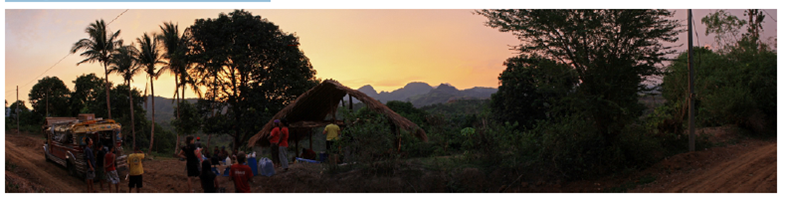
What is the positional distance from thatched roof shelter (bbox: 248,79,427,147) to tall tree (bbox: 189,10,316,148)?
14.8ft

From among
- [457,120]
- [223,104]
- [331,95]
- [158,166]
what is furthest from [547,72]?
[457,120]

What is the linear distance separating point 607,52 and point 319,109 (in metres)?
7.35

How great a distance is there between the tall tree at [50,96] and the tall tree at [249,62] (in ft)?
63.4

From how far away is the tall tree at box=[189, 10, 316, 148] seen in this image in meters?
16.4

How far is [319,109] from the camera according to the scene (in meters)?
12.2

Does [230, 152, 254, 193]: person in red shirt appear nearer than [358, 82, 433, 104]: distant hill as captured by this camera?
Yes

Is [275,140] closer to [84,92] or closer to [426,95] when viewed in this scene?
[84,92]

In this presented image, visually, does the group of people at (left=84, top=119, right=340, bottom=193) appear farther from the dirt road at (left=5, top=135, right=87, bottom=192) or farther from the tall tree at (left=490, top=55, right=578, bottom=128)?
the tall tree at (left=490, top=55, right=578, bottom=128)

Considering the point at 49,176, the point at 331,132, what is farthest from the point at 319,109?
the point at 49,176

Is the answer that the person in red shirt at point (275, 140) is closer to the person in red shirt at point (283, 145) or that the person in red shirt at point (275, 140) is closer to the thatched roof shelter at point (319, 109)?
the person in red shirt at point (283, 145)

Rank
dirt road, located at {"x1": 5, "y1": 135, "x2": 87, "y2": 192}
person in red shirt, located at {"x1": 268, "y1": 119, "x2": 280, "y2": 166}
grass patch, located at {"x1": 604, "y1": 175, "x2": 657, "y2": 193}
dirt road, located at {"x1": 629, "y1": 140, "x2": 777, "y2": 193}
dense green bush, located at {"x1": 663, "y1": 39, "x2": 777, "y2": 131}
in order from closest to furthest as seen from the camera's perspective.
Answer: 1. dirt road, located at {"x1": 629, "y1": 140, "x2": 777, "y2": 193}
2. grass patch, located at {"x1": 604, "y1": 175, "x2": 657, "y2": 193}
3. person in red shirt, located at {"x1": 268, "y1": 119, "x2": 280, "y2": 166}
4. dirt road, located at {"x1": 5, "y1": 135, "x2": 87, "y2": 192}
5. dense green bush, located at {"x1": 663, "y1": 39, "x2": 777, "y2": 131}

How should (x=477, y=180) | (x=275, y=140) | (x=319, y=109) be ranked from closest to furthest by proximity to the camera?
(x=477, y=180) → (x=275, y=140) → (x=319, y=109)

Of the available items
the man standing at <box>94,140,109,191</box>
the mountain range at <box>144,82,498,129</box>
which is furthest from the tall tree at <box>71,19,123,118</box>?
the mountain range at <box>144,82,498,129</box>

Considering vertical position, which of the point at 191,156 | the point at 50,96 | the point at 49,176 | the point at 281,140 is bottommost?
the point at 49,176
